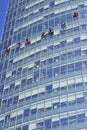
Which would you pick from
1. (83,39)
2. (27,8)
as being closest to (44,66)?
(83,39)

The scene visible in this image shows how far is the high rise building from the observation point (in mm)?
61663

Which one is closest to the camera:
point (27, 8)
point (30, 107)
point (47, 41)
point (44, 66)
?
point (30, 107)

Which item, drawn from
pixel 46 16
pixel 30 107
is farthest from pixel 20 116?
pixel 46 16

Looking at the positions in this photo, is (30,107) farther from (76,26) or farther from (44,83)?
(76,26)

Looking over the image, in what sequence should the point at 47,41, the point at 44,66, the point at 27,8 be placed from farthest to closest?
1. the point at 27,8
2. the point at 47,41
3. the point at 44,66

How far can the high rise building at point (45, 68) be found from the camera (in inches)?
2428

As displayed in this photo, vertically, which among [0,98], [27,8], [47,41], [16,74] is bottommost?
[0,98]

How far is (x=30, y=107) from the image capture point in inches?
2554

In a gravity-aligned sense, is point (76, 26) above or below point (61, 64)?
above

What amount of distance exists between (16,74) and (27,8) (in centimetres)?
1892

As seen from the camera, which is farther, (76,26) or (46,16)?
(46,16)

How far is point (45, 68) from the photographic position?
68812 mm

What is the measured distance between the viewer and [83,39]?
69.8 m

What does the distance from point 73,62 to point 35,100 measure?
8.89m
